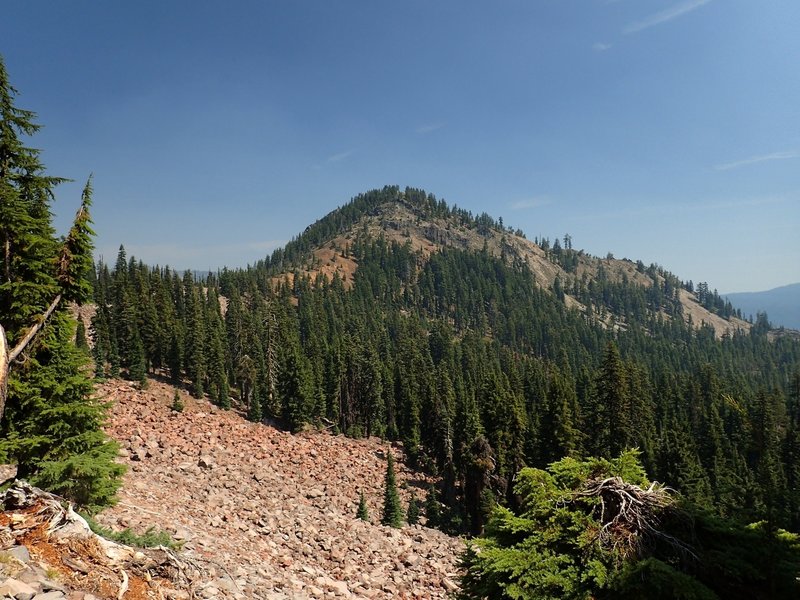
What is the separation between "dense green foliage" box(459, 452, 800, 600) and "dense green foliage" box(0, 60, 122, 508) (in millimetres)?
12745

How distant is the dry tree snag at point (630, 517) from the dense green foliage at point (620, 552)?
0.06 ft

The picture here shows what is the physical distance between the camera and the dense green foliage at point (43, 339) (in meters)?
13.3

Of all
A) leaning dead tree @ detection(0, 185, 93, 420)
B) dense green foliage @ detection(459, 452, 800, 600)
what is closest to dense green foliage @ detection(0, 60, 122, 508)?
leaning dead tree @ detection(0, 185, 93, 420)

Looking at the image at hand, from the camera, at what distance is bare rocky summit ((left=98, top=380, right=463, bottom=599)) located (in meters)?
18.1

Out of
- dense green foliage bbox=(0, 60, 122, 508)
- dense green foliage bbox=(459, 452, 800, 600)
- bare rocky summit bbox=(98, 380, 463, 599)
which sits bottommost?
bare rocky summit bbox=(98, 380, 463, 599)

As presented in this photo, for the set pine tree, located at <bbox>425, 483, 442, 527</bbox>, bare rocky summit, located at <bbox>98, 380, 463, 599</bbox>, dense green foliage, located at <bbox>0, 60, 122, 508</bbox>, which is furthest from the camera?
pine tree, located at <bbox>425, 483, 442, 527</bbox>

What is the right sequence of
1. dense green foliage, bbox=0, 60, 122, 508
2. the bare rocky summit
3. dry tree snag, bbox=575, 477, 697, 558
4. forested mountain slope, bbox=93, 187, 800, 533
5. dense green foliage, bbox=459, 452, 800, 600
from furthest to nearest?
1. forested mountain slope, bbox=93, 187, 800, 533
2. the bare rocky summit
3. dense green foliage, bbox=0, 60, 122, 508
4. dry tree snag, bbox=575, 477, 697, 558
5. dense green foliage, bbox=459, 452, 800, 600

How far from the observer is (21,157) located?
1397 centimetres

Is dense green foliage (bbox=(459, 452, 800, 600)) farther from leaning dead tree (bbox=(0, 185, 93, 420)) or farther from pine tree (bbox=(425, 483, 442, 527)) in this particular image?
pine tree (bbox=(425, 483, 442, 527))

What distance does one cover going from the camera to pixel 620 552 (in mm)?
7500

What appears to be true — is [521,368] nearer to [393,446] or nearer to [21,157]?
[393,446]

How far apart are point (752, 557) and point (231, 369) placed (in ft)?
276

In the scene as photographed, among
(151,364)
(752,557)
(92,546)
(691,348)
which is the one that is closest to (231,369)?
(151,364)

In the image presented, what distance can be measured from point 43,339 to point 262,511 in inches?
757
